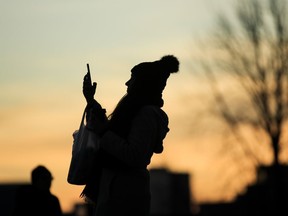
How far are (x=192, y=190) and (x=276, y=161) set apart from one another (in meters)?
114

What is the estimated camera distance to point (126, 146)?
5609mm

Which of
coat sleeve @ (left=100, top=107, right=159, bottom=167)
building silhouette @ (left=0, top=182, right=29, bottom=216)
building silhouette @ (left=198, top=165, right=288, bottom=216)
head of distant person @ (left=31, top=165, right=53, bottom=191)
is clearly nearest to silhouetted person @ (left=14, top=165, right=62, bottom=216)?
head of distant person @ (left=31, top=165, right=53, bottom=191)

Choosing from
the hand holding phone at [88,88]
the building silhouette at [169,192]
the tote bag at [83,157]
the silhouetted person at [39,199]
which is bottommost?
the tote bag at [83,157]

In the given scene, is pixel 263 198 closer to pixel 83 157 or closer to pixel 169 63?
pixel 169 63

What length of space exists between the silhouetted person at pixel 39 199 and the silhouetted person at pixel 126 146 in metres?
4.46

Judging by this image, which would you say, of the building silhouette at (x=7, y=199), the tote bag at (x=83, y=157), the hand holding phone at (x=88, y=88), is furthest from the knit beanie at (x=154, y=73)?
the building silhouette at (x=7, y=199)

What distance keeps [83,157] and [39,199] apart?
4768 mm

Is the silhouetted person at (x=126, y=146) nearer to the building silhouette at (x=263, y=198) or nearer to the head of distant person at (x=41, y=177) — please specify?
the head of distant person at (x=41, y=177)

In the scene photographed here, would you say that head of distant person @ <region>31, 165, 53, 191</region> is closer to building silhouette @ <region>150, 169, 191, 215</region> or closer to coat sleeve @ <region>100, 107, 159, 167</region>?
coat sleeve @ <region>100, 107, 159, 167</region>

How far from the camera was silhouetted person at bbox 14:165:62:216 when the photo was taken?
10188mm

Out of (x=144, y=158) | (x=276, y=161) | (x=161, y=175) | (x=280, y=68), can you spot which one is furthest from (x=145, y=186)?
(x=161, y=175)

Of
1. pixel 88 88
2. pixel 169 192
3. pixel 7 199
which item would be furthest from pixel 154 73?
pixel 169 192

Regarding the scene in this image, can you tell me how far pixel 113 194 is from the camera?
564 centimetres

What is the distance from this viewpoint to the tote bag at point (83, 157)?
5.64 meters
